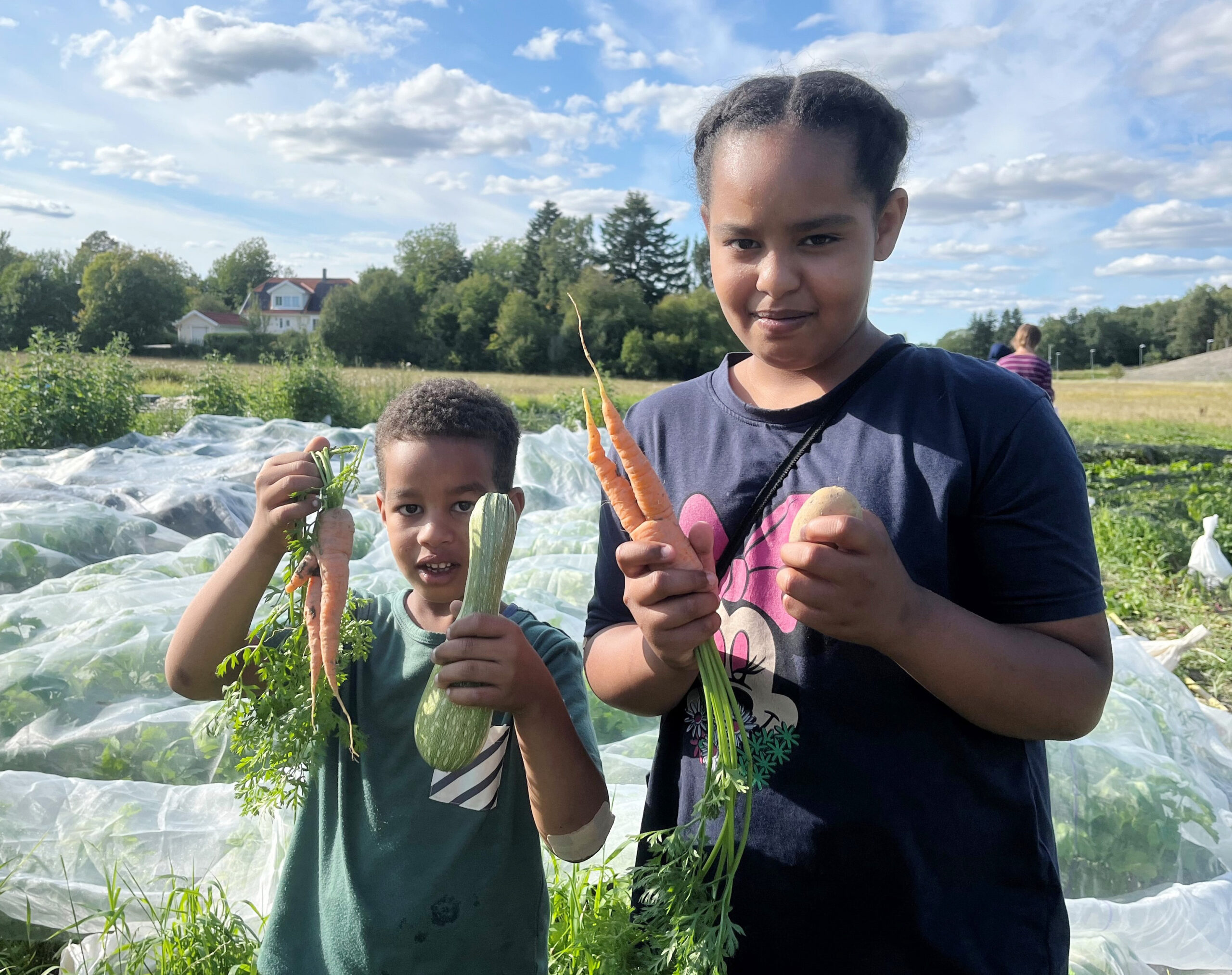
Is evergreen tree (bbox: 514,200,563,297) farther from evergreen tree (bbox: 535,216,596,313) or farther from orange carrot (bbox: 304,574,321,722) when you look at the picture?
orange carrot (bbox: 304,574,321,722)

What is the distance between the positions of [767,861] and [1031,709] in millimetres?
558

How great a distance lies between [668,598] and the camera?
1445mm

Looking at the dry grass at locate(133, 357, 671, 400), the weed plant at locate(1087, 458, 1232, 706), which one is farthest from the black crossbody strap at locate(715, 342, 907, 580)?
the dry grass at locate(133, 357, 671, 400)

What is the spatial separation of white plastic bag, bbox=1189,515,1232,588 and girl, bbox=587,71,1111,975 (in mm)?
7482

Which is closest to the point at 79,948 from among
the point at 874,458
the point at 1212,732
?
the point at 874,458

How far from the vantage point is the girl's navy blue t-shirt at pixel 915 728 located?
1510mm

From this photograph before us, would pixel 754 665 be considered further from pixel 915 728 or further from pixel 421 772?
pixel 421 772

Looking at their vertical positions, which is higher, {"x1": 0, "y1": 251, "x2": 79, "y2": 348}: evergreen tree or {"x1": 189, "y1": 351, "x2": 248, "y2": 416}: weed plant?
{"x1": 0, "y1": 251, "x2": 79, "y2": 348}: evergreen tree

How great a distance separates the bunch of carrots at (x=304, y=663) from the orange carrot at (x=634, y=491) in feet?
1.83

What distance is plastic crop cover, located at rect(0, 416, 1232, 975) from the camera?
310 centimetres

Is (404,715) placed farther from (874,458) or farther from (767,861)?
(874,458)

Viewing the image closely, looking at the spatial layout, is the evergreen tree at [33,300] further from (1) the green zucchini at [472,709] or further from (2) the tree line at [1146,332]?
(2) the tree line at [1146,332]

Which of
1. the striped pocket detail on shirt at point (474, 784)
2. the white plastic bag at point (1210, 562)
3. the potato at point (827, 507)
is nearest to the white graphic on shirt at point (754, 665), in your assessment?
the potato at point (827, 507)

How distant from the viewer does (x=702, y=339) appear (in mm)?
59406
